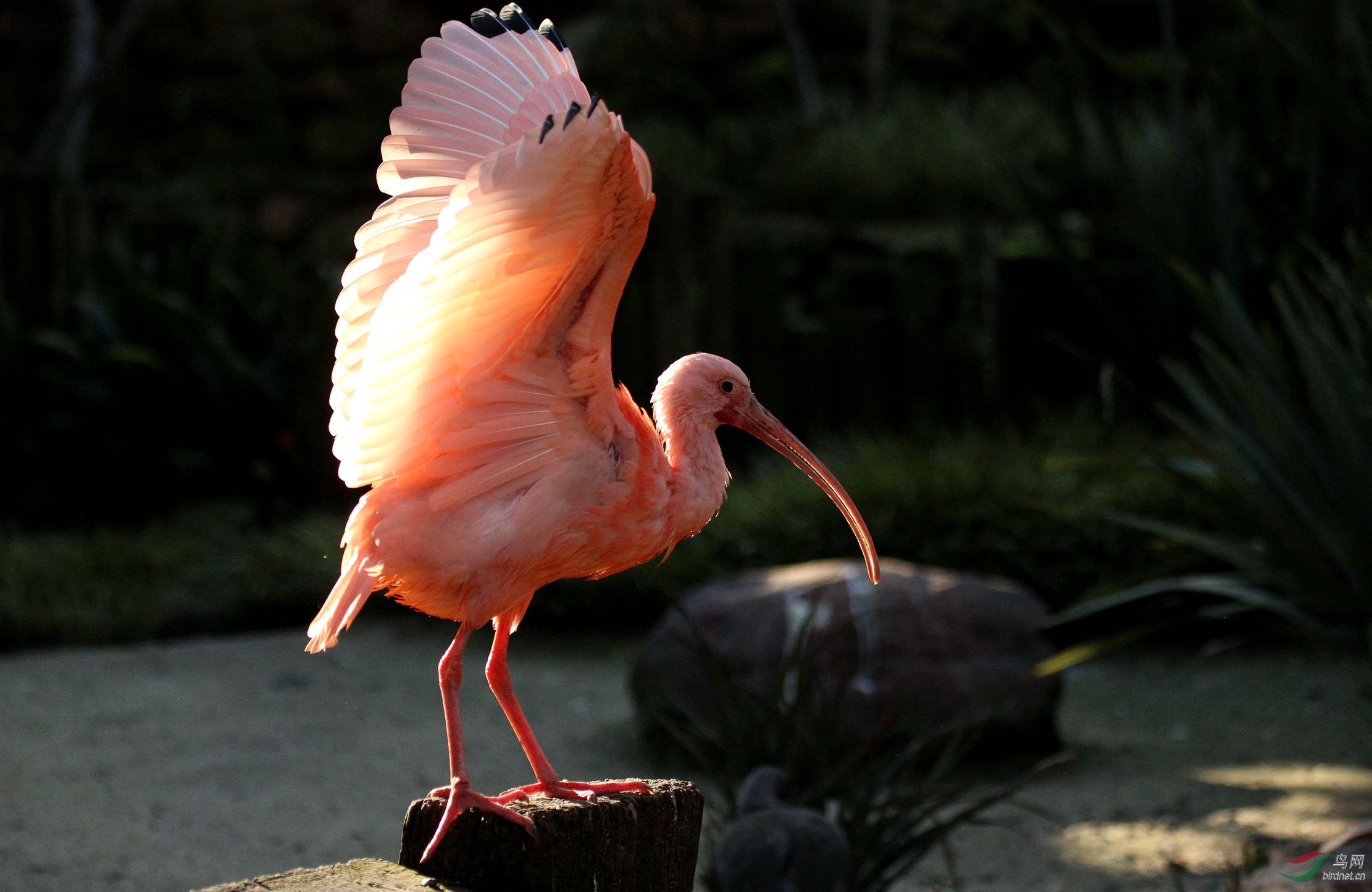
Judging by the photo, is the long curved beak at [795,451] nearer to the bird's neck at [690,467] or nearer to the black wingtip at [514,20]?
the bird's neck at [690,467]

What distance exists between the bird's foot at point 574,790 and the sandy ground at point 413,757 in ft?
4.58

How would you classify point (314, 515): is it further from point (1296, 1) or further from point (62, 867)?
point (1296, 1)

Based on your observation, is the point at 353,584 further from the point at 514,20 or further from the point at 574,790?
the point at 514,20

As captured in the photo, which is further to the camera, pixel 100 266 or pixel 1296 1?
pixel 100 266

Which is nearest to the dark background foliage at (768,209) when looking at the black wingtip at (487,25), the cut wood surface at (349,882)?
the black wingtip at (487,25)

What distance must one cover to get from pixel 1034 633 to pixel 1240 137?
2.75m

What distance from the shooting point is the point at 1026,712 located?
524 centimetres

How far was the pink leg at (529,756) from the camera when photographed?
2.37 metres

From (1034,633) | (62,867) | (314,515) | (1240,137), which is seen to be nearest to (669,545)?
(62,867)

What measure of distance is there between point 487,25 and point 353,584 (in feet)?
3.34

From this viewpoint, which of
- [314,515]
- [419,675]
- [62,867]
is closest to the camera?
[62,867]

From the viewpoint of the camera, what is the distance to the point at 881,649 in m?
5.28

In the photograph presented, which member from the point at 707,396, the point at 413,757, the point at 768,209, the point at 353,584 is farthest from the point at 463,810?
the point at 768,209

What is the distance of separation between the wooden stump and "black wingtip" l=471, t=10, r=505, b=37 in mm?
1348
